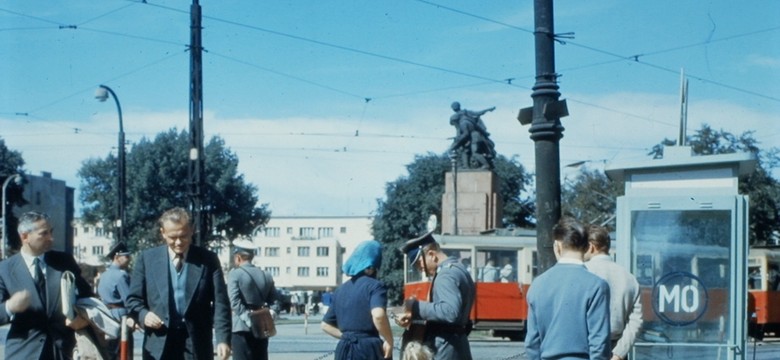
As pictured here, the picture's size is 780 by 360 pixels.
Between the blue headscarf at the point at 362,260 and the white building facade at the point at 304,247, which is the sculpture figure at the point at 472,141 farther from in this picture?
the white building facade at the point at 304,247

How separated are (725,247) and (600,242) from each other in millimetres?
2702

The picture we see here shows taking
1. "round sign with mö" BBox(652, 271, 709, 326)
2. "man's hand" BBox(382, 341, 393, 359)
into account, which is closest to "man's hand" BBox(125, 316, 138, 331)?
"man's hand" BBox(382, 341, 393, 359)

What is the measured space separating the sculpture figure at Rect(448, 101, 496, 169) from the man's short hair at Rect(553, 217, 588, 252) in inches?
1315

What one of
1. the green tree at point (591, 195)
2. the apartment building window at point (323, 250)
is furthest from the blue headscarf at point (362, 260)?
the apartment building window at point (323, 250)

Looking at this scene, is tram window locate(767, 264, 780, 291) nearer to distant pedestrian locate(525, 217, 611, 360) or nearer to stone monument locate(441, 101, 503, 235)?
stone monument locate(441, 101, 503, 235)

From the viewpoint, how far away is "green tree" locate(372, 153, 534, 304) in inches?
3073

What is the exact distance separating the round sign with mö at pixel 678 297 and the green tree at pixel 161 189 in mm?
59966

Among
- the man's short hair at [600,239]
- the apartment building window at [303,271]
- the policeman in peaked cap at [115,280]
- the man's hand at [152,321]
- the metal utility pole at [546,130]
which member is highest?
the metal utility pole at [546,130]

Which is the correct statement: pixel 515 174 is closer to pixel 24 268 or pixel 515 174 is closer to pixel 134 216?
pixel 134 216

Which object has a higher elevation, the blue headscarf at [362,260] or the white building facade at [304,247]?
the blue headscarf at [362,260]

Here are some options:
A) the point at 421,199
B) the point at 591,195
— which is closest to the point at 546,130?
the point at 591,195

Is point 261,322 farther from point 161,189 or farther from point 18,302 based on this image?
point 161,189

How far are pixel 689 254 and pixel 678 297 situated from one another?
376 mm

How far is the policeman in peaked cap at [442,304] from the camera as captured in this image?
8.02 metres
